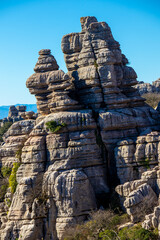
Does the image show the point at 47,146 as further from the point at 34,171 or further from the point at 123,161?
the point at 123,161

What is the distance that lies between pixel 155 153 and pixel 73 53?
14501mm

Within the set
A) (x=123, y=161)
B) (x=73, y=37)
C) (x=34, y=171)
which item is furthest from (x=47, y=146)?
(x=73, y=37)

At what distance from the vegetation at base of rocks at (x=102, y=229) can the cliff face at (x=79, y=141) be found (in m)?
1.55

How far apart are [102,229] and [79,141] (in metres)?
8.02

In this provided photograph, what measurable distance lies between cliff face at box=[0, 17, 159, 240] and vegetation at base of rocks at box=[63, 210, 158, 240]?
61.2 inches

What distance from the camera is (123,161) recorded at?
40.2 meters

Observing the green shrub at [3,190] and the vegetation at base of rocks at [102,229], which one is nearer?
the vegetation at base of rocks at [102,229]

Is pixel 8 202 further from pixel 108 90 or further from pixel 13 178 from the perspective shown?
pixel 108 90

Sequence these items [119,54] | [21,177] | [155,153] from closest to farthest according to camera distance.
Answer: [155,153]
[21,177]
[119,54]

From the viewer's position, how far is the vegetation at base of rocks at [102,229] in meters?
33.7

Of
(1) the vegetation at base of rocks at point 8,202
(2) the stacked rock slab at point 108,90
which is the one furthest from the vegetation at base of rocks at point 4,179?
(2) the stacked rock slab at point 108,90

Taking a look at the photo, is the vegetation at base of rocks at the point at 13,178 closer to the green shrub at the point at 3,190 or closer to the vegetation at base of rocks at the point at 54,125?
the green shrub at the point at 3,190

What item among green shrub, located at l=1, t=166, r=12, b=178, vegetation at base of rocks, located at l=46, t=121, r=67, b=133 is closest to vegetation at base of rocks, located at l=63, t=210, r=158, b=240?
vegetation at base of rocks, located at l=46, t=121, r=67, b=133

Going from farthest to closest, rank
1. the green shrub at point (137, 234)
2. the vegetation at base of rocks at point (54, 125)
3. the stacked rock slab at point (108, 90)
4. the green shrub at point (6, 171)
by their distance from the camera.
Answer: the green shrub at point (6, 171) → the stacked rock slab at point (108, 90) → the vegetation at base of rocks at point (54, 125) → the green shrub at point (137, 234)
